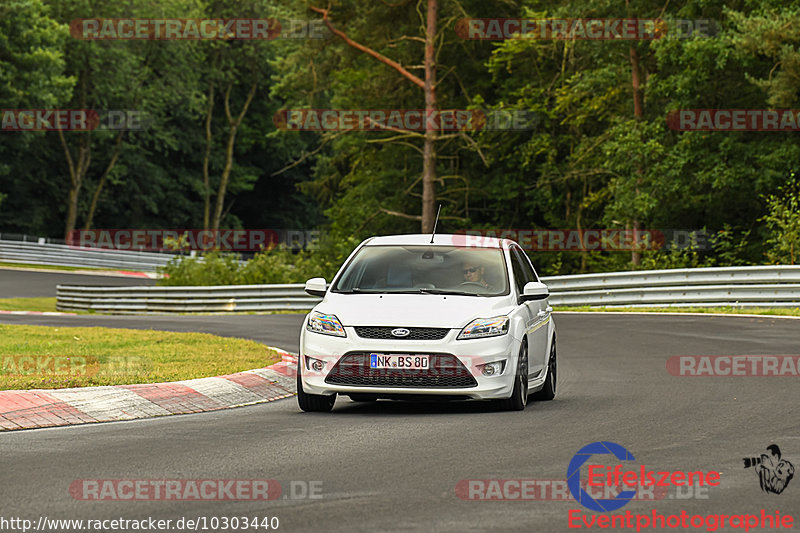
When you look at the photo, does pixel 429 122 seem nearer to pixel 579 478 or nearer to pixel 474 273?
pixel 474 273

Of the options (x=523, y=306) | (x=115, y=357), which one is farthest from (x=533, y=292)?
(x=115, y=357)

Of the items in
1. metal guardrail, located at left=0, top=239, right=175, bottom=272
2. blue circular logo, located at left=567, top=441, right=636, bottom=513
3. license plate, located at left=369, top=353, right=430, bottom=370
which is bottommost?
metal guardrail, located at left=0, top=239, right=175, bottom=272

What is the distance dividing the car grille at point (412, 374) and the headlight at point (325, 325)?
0.87 ft

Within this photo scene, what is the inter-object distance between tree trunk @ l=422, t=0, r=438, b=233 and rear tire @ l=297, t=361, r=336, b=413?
106 feet

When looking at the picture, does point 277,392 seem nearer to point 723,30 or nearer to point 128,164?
point 723,30

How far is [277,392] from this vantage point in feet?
43.1

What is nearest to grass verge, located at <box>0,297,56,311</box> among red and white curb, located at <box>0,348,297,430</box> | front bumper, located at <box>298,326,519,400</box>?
red and white curb, located at <box>0,348,297,430</box>

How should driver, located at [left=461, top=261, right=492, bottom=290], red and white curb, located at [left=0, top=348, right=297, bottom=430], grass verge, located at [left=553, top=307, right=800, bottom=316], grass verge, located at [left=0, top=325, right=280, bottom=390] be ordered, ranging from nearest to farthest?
red and white curb, located at [left=0, top=348, right=297, bottom=430]
driver, located at [left=461, top=261, right=492, bottom=290]
grass verge, located at [left=0, top=325, right=280, bottom=390]
grass verge, located at [left=553, top=307, right=800, bottom=316]

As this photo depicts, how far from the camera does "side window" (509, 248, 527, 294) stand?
1214cm

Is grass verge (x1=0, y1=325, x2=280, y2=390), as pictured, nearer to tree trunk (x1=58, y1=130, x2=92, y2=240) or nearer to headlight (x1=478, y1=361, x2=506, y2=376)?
headlight (x1=478, y1=361, x2=506, y2=376)

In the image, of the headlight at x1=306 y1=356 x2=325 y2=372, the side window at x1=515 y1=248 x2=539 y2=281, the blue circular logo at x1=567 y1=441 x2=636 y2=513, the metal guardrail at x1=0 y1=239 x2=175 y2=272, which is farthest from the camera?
the metal guardrail at x1=0 y1=239 x2=175 y2=272

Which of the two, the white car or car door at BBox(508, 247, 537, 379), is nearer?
the white car

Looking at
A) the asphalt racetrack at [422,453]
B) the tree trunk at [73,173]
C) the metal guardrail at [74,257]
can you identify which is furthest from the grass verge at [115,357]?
the tree trunk at [73,173]

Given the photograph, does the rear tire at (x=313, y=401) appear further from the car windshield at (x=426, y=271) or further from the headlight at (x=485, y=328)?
the headlight at (x=485, y=328)
